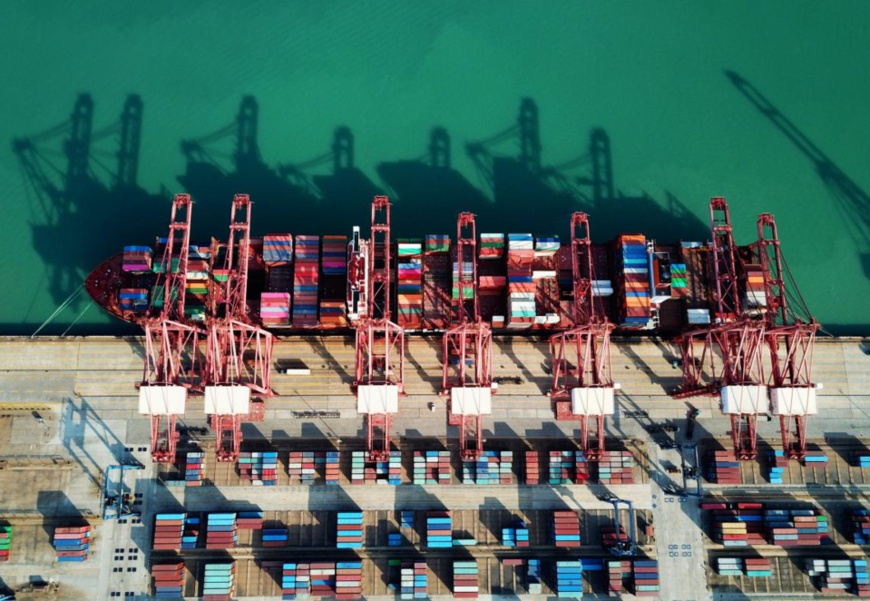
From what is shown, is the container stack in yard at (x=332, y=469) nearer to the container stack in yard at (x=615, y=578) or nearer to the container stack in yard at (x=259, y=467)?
the container stack in yard at (x=259, y=467)

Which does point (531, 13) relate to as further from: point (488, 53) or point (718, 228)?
point (718, 228)

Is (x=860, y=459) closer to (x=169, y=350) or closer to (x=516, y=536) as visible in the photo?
(x=516, y=536)

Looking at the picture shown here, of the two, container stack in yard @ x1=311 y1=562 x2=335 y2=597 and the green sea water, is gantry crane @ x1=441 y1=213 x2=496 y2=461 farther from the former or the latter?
container stack in yard @ x1=311 y1=562 x2=335 y2=597

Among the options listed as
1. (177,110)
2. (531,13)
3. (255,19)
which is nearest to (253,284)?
(177,110)

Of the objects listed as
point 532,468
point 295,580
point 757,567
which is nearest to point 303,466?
point 295,580

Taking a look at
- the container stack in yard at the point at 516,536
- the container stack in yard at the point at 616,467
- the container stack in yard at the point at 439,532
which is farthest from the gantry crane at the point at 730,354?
the container stack in yard at the point at 439,532
